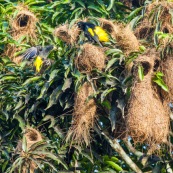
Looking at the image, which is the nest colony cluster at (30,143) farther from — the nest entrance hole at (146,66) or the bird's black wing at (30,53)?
the nest entrance hole at (146,66)

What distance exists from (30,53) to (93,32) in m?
0.60

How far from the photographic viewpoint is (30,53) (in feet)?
15.9

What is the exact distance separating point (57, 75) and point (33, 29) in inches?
45.7

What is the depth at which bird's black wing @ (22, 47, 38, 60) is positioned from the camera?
471 cm

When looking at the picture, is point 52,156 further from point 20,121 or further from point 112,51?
point 112,51

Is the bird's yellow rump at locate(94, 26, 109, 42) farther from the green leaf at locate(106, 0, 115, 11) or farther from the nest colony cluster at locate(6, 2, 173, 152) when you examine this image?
the green leaf at locate(106, 0, 115, 11)

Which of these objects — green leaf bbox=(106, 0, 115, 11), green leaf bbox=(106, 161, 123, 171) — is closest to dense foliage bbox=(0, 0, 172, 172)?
green leaf bbox=(106, 161, 123, 171)

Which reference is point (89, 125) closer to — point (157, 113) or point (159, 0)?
Result: point (157, 113)

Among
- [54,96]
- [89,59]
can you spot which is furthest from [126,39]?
[54,96]

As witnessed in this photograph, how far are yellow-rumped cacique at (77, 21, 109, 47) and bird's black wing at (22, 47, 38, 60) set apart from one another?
36 cm

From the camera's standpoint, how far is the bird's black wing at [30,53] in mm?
4709

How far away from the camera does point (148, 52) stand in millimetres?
4156

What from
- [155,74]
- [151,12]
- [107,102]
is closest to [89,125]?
[107,102]

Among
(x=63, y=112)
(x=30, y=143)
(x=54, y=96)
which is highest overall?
(x=54, y=96)
